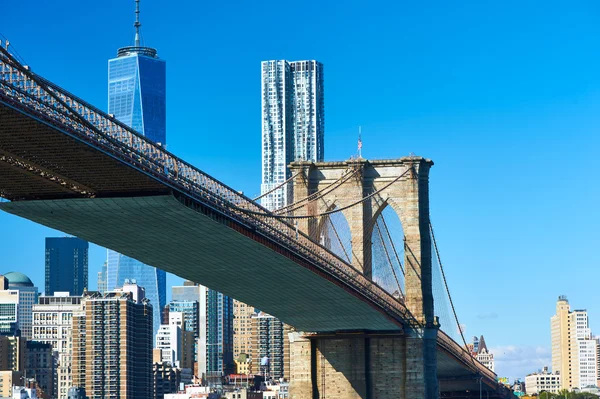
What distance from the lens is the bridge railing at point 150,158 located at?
2034 inches

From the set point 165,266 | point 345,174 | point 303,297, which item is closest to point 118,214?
point 165,266

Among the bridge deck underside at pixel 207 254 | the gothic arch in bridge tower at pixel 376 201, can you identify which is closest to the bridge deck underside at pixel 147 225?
the bridge deck underside at pixel 207 254

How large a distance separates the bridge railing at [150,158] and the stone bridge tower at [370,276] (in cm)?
345

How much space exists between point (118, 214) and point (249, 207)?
9445 mm

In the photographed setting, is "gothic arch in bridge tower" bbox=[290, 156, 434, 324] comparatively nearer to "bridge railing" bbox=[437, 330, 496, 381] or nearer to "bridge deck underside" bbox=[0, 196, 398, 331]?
"bridge deck underside" bbox=[0, 196, 398, 331]

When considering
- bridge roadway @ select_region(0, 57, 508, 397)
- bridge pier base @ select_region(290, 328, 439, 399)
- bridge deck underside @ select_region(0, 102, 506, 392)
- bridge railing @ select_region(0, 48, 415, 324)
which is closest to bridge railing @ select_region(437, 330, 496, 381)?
bridge pier base @ select_region(290, 328, 439, 399)

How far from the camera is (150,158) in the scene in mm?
61438

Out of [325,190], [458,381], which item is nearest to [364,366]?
[325,190]

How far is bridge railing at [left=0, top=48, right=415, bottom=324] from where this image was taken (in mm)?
51656

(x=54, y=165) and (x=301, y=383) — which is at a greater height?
(x=54, y=165)

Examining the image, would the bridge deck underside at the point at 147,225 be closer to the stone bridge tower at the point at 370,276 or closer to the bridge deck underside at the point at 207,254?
the bridge deck underside at the point at 207,254

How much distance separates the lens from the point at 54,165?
59656 mm

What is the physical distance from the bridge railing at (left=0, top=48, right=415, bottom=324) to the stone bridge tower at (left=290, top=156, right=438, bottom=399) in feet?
11.3

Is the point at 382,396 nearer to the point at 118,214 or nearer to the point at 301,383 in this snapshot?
the point at 301,383
